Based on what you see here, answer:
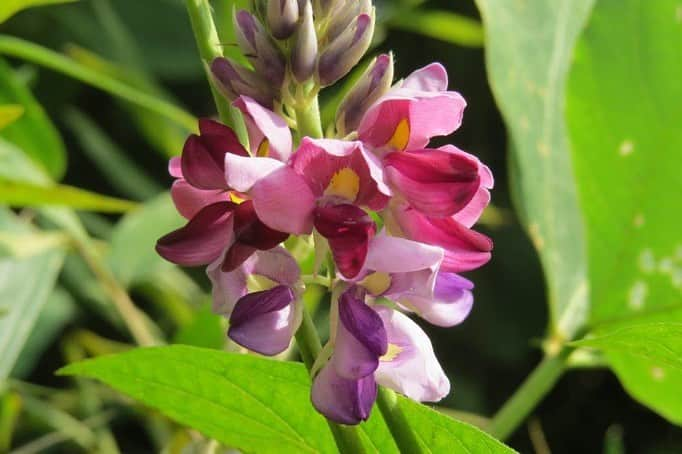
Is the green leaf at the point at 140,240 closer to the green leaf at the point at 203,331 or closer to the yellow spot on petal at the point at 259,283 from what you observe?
the green leaf at the point at 203,331

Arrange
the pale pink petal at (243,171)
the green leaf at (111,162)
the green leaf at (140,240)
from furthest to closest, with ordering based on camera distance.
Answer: the green leaf at (111,162), the green leaf at (140,240), the pale pink petal at (243,171)

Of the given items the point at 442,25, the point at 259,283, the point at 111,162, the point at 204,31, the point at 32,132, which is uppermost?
the point at 204,31

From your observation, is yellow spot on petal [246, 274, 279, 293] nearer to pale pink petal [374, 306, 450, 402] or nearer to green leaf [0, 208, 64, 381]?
pale pink petal [374, 306, 450, 402]

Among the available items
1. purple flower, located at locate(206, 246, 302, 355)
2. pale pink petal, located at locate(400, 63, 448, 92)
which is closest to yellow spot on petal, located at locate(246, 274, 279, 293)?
purple flower, located at locate(206, 246, 302, 355)

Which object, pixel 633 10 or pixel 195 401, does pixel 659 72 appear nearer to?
pixel 633 10

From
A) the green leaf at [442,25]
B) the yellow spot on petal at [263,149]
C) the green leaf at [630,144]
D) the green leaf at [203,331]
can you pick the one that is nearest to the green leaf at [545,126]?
the green leaf at [630,144]

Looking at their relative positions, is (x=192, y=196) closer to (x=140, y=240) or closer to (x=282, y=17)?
(x=282, y=17)

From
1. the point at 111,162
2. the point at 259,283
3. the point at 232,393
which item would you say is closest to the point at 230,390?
the point at 232,393
